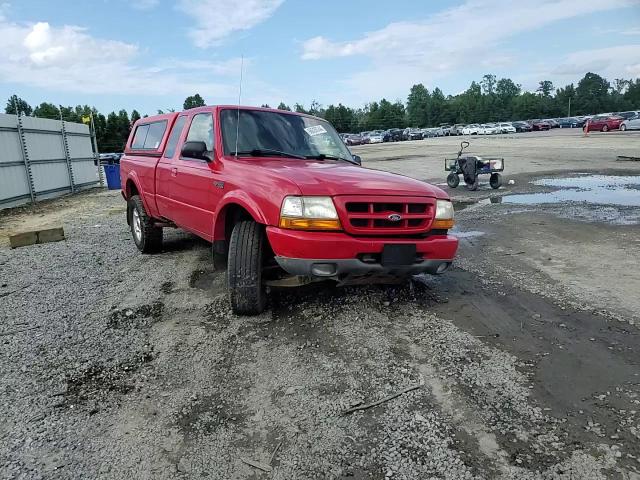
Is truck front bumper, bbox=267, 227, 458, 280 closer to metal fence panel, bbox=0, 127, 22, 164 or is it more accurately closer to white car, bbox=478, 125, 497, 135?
metal fence panel, bbox=0, 127, 22, 164

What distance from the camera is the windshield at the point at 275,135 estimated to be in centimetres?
488

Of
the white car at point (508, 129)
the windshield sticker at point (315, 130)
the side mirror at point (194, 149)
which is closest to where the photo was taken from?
the side mirror at point (194, 149)

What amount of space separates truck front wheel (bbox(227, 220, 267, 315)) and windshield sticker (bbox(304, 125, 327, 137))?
5.40ft

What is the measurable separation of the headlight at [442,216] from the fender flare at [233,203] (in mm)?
1469

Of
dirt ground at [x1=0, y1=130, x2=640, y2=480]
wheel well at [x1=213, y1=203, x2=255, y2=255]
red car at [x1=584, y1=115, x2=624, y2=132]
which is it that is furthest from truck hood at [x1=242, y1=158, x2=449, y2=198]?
red car at [x1=584, y1=115, x2=624, y2=132]

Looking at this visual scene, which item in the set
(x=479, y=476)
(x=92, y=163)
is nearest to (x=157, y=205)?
(x=479, y=476)

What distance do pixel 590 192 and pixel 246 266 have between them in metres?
9.89

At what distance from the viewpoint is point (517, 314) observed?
13.8ft

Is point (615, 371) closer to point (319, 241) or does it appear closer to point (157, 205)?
point (319, 241)

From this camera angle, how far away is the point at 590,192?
11.1 meters

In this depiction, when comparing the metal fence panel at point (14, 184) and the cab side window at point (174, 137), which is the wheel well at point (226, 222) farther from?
the metal fence panel at point (14, 184)

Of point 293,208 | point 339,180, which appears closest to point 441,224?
point 339,180

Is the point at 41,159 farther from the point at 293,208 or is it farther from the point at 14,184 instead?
the point at 293,208

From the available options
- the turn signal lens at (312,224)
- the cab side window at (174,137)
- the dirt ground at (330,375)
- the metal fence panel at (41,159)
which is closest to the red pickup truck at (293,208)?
the turn signal lens at (312,224)
